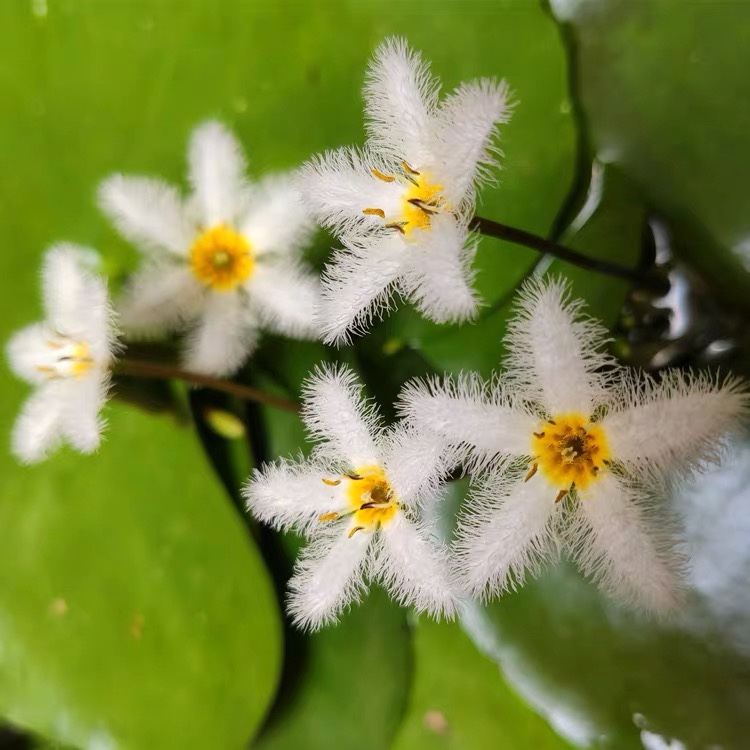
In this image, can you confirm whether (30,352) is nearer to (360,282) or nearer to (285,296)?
(285,296)

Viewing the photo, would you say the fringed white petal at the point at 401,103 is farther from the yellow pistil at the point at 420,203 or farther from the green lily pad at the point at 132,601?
the green lily pad at the point at 132,601

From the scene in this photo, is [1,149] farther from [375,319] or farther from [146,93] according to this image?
[375,319]

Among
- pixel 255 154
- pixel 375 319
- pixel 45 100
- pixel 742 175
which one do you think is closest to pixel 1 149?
pixel 45 100

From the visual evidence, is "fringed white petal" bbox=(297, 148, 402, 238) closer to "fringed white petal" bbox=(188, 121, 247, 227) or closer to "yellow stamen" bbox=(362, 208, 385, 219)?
"yellow stamen" bbox=(362, 208, 385, 219)

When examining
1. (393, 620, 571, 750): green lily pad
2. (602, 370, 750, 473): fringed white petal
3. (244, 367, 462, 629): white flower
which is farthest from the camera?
(393, 620, 571, 750): green lily pad

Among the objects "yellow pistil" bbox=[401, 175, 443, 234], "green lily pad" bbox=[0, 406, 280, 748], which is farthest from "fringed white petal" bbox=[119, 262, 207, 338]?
"yellow pistil" bbox=[401, 175, 443, 234]
